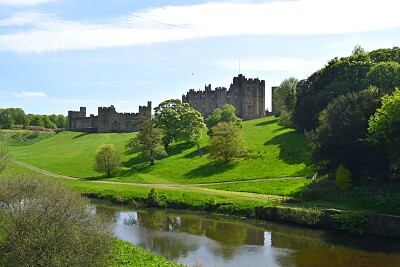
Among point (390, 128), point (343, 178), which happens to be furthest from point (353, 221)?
point (390, 128)

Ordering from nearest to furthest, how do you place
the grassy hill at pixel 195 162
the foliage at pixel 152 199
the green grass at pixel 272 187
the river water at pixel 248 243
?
1. the river water at pixel 248 243
2. the green grass at pixel 272 187
3. the foliage at pixel 152 199
4. the grassy hill at pixel 195 162

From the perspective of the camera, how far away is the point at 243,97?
121 metres

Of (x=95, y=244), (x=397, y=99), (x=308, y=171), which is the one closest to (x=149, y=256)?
(x=95, y=244)

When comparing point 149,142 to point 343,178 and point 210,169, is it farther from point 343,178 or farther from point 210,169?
point 343,178

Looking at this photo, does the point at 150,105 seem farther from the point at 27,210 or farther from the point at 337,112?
the point at 27,210

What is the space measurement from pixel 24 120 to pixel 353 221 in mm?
139712

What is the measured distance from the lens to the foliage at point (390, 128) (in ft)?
113

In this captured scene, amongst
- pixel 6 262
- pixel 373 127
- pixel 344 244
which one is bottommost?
pixel 344 244

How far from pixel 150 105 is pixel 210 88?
21.4 metres

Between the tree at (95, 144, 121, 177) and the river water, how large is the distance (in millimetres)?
21674

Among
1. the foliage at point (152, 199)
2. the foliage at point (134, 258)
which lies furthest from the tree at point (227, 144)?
the foliage at point (134, 258)

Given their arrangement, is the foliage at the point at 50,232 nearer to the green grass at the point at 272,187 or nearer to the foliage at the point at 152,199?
the foliage at the point at 152,199

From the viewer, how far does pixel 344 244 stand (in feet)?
96.6

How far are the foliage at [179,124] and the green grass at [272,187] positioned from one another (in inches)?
866
